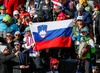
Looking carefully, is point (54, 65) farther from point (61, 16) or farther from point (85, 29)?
point (61, 16)

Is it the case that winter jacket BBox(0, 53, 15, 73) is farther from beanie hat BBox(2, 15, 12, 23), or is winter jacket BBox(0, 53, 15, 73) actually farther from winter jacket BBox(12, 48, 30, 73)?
beanie hat BBox(2, 15, 12, 23)

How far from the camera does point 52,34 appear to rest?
1822 cm

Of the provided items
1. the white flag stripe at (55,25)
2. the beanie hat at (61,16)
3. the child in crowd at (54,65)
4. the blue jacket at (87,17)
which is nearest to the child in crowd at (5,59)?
the child in crowd at (54,65)

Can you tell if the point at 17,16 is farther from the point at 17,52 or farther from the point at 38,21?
the point at 17,52

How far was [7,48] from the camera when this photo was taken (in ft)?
56.3

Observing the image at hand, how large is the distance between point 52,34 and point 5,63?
2.05 metres

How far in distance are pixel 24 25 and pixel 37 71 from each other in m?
2.22

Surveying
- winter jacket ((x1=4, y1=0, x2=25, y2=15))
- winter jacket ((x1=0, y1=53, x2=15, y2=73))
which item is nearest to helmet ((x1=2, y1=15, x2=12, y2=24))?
winter jacket ((x1=4, y1=0, x2=25, y2=15))

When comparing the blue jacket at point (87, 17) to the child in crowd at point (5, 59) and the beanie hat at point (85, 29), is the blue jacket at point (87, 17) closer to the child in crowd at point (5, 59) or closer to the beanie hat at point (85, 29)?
the beanie hat at point (85, 29)

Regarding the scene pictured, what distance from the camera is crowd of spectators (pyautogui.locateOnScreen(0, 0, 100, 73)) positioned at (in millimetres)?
17297

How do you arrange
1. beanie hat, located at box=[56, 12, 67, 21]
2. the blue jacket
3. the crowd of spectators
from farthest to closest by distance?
the blue jacket → beanie hat, located at box=[56, 12, 67, 21] → the crowd of spectators

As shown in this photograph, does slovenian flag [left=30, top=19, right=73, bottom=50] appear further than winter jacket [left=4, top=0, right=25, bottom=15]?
No

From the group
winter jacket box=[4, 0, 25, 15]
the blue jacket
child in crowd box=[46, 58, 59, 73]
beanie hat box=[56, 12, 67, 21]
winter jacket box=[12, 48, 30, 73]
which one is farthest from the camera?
winter jacket box=[4, 0, 25, 15]

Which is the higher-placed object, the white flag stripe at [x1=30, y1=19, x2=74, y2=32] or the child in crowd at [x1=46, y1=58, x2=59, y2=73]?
the white flag stripe at [x1=30, y1=19, x2=74, y2=32]
